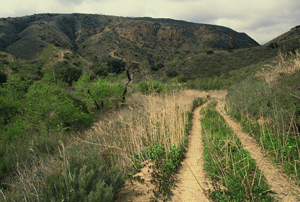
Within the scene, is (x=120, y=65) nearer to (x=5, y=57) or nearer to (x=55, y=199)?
(x=5, y=57)

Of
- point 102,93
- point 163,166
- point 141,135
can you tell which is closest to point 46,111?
point 102,93

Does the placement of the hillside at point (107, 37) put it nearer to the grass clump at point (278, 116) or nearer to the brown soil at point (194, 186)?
the grass clump at point (278, 116)

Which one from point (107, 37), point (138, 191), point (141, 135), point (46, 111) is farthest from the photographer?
point (107, 37)

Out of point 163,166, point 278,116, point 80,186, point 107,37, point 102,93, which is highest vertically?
point 107,37

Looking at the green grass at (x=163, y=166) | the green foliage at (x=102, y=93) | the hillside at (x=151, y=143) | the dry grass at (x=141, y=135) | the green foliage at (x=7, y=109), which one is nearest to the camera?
the hillside at (x=151, y=143)

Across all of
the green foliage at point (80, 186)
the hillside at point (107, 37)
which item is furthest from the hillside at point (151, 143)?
the hillside at point (107, 37)

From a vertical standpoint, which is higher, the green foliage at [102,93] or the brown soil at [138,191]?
the green foliage at [102,93]

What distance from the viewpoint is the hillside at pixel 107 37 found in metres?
58.7

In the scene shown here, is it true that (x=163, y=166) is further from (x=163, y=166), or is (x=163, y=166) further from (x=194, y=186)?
(x=194, y=186)

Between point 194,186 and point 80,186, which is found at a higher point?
point 80,186

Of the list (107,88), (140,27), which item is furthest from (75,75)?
(140,27)

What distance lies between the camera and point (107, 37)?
252ft

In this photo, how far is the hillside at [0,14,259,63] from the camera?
58688 mm

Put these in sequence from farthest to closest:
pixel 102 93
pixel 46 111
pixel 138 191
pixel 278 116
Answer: pixel 102 93 < pixel 46 111 < pixel 278 116 < pixel 138 191
